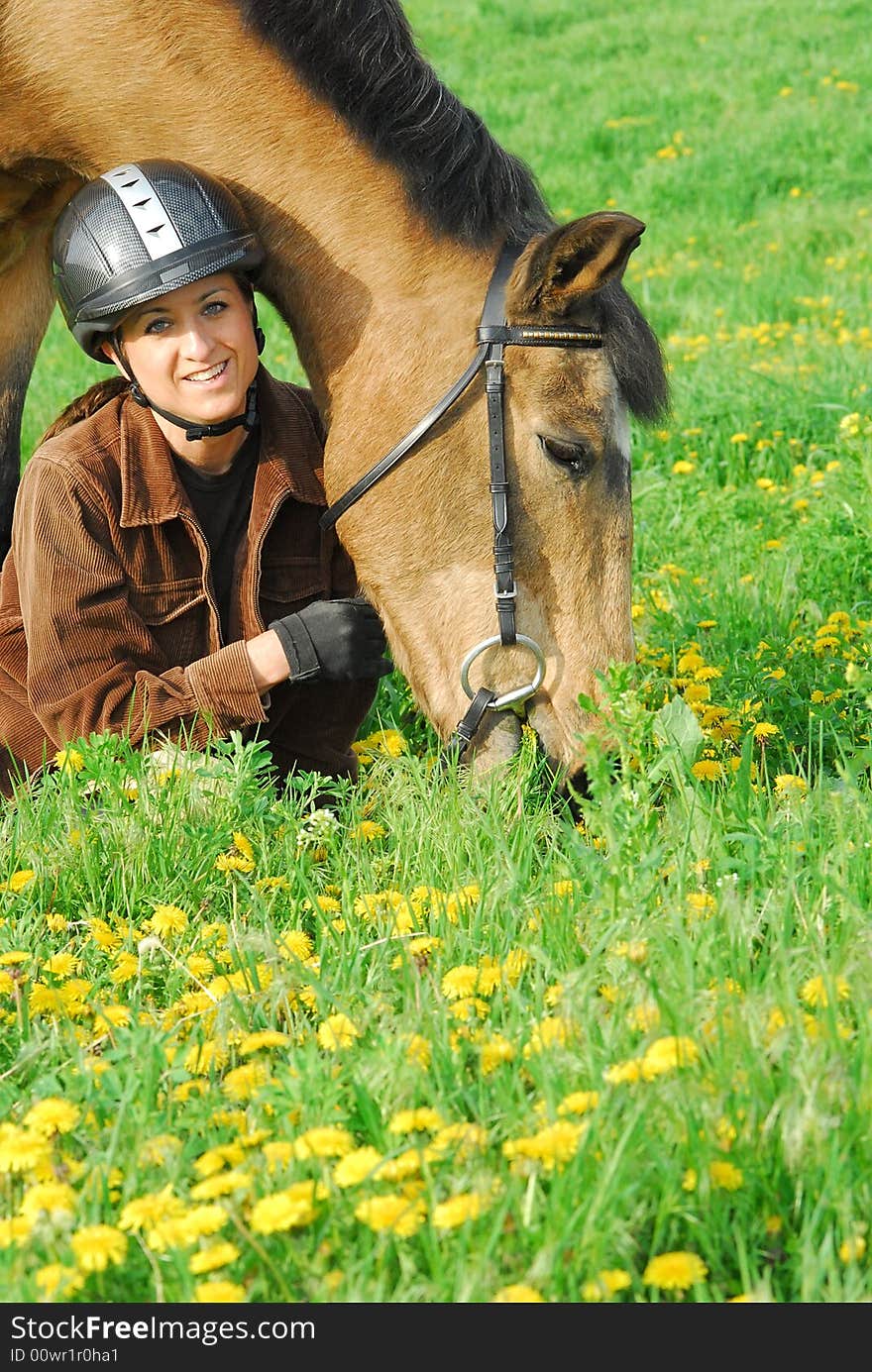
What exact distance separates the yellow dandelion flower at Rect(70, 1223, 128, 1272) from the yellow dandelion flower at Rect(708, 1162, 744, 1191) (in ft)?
2.55

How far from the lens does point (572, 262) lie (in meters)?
3.46

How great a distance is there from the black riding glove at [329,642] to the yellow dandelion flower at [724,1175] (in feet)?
6.96

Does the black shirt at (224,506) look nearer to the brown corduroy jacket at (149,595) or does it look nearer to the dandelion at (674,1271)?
the brown corduroy jacket at (149,595)

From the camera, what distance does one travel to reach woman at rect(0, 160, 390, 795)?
3.63m

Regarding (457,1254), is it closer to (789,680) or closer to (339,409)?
(339,409)

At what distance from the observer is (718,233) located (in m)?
12.0

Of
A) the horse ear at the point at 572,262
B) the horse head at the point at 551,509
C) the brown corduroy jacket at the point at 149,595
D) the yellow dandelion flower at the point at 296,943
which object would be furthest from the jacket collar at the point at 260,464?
the yellow dandelion flower at the point at 296,943

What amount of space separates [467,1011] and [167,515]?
1989mm

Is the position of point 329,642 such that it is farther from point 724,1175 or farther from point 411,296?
point 724,1175

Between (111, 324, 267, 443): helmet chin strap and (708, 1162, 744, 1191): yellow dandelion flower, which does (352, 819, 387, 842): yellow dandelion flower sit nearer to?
(111, 324, 267, 443): helmet chin strap

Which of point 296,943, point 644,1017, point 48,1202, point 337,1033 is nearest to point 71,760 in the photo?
point 296,943

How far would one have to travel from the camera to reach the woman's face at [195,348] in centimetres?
374

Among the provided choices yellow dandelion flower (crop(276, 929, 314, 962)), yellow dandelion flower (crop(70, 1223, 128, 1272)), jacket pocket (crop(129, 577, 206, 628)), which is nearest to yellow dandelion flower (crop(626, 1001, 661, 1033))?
yellow dandelion flower (crop(276, 929, 314, 962))

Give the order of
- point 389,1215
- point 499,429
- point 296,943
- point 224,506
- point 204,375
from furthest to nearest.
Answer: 1. point 224,506
2. point 204,375
3. point 499,429
4. point 296,943
5. point 389,1215
